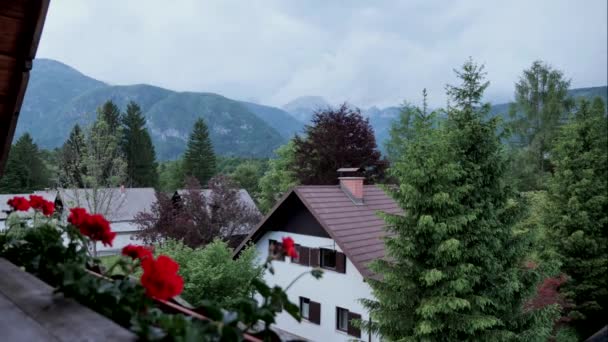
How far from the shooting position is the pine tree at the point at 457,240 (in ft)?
18.0

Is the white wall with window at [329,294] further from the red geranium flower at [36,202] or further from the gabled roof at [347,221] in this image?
the red geranium flower at [36,202]

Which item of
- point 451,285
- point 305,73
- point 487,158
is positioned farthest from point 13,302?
point 305,73

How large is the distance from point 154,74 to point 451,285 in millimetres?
206083

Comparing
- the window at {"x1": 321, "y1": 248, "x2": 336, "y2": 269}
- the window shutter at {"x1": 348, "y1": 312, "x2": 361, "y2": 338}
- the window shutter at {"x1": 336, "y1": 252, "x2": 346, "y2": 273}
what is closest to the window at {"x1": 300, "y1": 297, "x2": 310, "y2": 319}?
the window at {"x1": 321, "y1": 248, "x2": 336, "y2": 269}

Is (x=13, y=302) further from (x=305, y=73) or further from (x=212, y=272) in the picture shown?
(x=305, y=73)

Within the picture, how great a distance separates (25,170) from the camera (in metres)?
23.8

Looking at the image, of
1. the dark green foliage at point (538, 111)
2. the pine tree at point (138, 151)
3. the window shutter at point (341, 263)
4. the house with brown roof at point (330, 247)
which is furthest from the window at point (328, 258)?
the pine tree at point (138, 151)

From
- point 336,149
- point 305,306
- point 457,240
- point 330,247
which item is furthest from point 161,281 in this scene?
point 336,149

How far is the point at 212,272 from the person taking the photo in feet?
24.4

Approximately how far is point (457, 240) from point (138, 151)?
2884 cm

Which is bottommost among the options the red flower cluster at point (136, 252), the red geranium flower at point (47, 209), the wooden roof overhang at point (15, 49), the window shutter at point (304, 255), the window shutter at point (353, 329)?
the window shutter at point (353, 329)

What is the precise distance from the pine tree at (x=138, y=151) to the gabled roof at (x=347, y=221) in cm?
2183

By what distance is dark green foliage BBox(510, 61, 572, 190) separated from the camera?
16.5 metres

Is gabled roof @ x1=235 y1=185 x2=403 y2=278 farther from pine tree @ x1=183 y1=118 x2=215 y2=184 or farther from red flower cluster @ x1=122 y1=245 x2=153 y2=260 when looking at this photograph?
pine tree @ x1=183 y1=118 x2=215 y2=184
